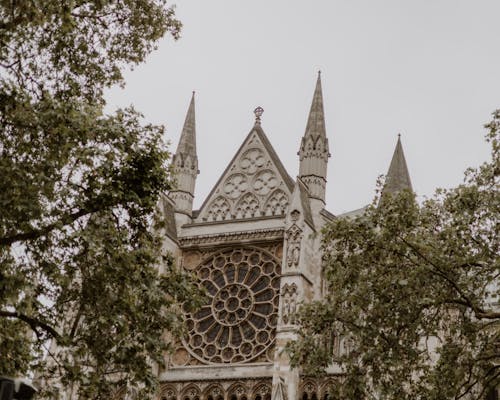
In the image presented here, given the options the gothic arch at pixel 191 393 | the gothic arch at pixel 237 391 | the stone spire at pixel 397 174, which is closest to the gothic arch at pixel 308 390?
the gothic arch at pixel 237 391

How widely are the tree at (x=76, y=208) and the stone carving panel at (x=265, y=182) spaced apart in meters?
14.7

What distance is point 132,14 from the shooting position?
14.2 m

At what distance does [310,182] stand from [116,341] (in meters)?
15.5

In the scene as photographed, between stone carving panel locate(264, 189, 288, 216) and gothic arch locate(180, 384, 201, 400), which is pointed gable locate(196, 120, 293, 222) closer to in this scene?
stone carving panel locate(264, 189, 288, 216)

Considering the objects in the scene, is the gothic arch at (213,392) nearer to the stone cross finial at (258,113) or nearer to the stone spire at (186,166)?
the stone spire at (186,166)

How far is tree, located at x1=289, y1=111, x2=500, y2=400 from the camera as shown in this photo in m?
14.0

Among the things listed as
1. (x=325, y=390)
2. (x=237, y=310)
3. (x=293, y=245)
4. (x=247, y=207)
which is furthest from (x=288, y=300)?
(x=247, y=207)

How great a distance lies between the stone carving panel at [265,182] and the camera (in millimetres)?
28453

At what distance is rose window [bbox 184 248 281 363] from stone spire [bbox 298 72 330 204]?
9.59 ft

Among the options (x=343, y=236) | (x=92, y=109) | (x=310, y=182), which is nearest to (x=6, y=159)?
(x=92, y=109)

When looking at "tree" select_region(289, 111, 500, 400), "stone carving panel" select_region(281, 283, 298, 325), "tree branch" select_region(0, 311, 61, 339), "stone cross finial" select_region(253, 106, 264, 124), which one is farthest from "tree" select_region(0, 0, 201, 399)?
"stone cross finial" select_region(253, 106, 264, 124)

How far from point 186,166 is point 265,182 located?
3100 millimetres

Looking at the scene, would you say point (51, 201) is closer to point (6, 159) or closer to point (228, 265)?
point (6, 159)

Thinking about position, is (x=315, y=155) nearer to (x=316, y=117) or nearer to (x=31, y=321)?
(x=316, y=117)
